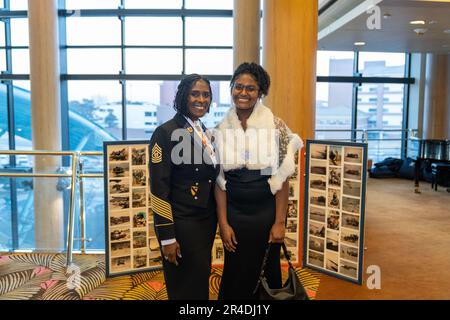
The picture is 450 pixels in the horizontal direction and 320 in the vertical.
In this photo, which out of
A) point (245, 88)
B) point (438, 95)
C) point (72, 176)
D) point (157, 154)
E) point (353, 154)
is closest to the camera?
point (157, 154)

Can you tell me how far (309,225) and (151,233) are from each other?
1.63m

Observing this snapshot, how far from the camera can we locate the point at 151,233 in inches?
162

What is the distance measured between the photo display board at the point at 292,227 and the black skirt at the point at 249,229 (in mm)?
1533

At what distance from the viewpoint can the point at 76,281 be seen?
3941mm

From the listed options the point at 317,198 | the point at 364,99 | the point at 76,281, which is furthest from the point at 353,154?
the point at 364,99

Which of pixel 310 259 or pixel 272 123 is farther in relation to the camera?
pixel 310 259

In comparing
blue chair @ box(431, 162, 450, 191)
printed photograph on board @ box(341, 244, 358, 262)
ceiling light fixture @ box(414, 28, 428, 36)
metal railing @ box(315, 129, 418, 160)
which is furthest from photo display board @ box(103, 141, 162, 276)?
metal railing @ box(315, 129, 418, 160)

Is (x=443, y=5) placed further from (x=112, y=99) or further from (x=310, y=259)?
(x=112, y=99)

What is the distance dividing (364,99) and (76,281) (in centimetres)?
983

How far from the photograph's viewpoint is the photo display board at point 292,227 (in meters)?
4.25

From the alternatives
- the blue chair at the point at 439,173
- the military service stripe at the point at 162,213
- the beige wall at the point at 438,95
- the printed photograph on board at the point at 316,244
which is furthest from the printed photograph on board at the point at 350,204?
the beige wall at the point at 438,95

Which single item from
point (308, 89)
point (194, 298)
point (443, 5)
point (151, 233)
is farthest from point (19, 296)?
point (443, 5)

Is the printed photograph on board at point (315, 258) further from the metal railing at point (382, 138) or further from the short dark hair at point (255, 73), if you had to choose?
the metal railing at point (382, 138)

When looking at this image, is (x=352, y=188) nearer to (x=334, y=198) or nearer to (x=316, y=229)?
(x=334, y=198)
